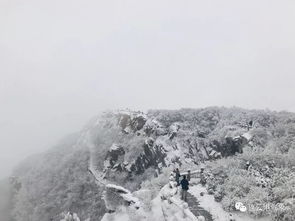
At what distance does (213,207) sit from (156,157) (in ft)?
130

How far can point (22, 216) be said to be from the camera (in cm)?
7600

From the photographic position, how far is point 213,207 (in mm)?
24984

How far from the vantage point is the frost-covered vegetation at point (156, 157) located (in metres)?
29.6

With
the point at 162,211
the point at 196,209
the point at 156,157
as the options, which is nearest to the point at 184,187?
the point at 196,209

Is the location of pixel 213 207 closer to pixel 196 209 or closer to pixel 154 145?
pixel 196 209

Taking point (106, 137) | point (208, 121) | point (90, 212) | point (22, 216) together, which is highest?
point (208, 121)

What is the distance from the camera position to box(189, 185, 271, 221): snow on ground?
74.6 ft

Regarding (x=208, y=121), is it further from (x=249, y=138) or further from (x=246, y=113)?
(x=249, y=138)

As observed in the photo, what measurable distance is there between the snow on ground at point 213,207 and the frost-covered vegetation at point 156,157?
58 cm

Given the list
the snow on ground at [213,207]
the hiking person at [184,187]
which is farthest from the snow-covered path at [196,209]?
the hiking person at [184,187]

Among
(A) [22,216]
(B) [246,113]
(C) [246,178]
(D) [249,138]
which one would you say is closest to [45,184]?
(A) [22,216]

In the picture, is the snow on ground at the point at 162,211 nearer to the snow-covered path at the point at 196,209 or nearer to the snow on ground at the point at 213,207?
the snow-covered path at the point at 196,209

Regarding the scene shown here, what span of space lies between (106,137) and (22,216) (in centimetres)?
2137

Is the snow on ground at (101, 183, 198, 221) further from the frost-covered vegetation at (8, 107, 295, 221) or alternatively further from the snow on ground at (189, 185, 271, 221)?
the snow on ground at (189, 185, 271, 221)
